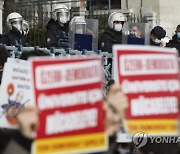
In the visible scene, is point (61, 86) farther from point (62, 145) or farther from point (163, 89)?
point (163, 89)

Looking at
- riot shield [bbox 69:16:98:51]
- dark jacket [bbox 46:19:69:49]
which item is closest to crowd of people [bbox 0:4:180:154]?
dark jacket [bbox 46:19:69:49]

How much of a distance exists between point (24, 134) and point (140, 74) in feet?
3.02

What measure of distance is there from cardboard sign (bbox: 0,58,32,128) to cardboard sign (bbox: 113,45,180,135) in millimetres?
1763

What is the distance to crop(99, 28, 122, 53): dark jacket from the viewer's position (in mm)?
13209

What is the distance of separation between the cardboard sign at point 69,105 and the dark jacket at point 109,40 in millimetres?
7716

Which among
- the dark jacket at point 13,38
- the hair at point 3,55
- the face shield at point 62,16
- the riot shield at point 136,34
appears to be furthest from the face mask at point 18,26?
the hair at point 3,55

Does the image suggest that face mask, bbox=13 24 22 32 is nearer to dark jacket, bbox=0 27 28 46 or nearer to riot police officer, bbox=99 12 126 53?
dark jacket, bbox=0 27 28 46

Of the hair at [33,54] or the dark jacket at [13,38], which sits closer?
the hair at [33,54]

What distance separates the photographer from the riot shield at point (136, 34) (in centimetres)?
1302

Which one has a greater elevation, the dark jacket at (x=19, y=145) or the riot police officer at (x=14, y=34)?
the riot police officer at (x=14, y=34)

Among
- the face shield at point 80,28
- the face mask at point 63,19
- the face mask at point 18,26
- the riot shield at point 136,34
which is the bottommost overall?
the riot shield at point 136,34

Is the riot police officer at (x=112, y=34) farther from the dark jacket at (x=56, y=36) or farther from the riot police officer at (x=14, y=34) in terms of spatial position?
the riot police officer at (x=14, y=34)

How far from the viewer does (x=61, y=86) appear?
5273 mm

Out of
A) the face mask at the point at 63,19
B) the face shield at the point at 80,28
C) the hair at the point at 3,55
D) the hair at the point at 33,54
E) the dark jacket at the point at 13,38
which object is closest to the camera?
the hair at the point at 33,54
